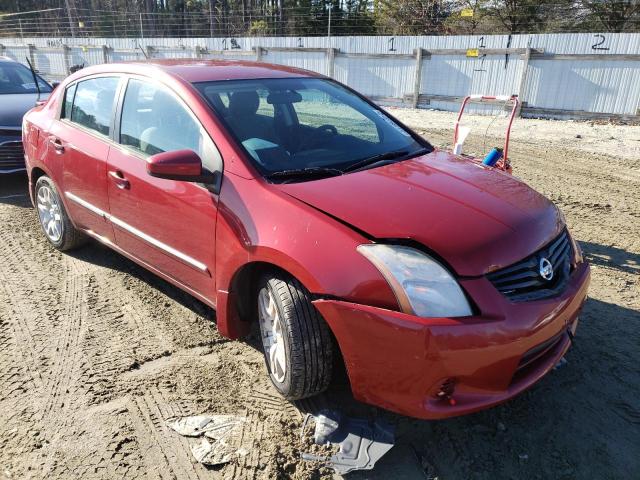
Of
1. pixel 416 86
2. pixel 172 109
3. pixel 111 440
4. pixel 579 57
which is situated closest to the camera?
pixel 111 440

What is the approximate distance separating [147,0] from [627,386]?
4541 cm

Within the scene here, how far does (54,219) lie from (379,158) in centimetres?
322

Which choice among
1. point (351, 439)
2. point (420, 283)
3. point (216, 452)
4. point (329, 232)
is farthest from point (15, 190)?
point (420, 283)

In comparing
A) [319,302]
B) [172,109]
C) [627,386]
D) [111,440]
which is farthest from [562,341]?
[172,109]

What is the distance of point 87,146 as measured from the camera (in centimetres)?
377

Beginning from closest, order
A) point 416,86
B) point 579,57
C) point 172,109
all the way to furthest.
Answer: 1. point 172,109
2. point 579,57
3. point 416,86

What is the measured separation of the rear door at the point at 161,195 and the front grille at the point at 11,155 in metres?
3.63

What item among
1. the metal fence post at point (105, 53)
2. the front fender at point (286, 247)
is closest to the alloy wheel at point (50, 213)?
the front fender at point (286, 247)

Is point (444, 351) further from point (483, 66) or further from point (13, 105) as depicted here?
point (483, 66)

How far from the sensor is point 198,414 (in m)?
2.65

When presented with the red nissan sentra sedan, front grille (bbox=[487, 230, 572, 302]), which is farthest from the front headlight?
front grille (bbox=[487, 230, 572, 302])

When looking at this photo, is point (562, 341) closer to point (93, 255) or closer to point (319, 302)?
point (319, 302)

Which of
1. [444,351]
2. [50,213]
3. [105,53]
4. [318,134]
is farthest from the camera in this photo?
[105,53]

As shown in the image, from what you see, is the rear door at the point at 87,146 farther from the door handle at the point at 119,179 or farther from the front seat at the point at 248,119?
the front seat at the point at 248,119
